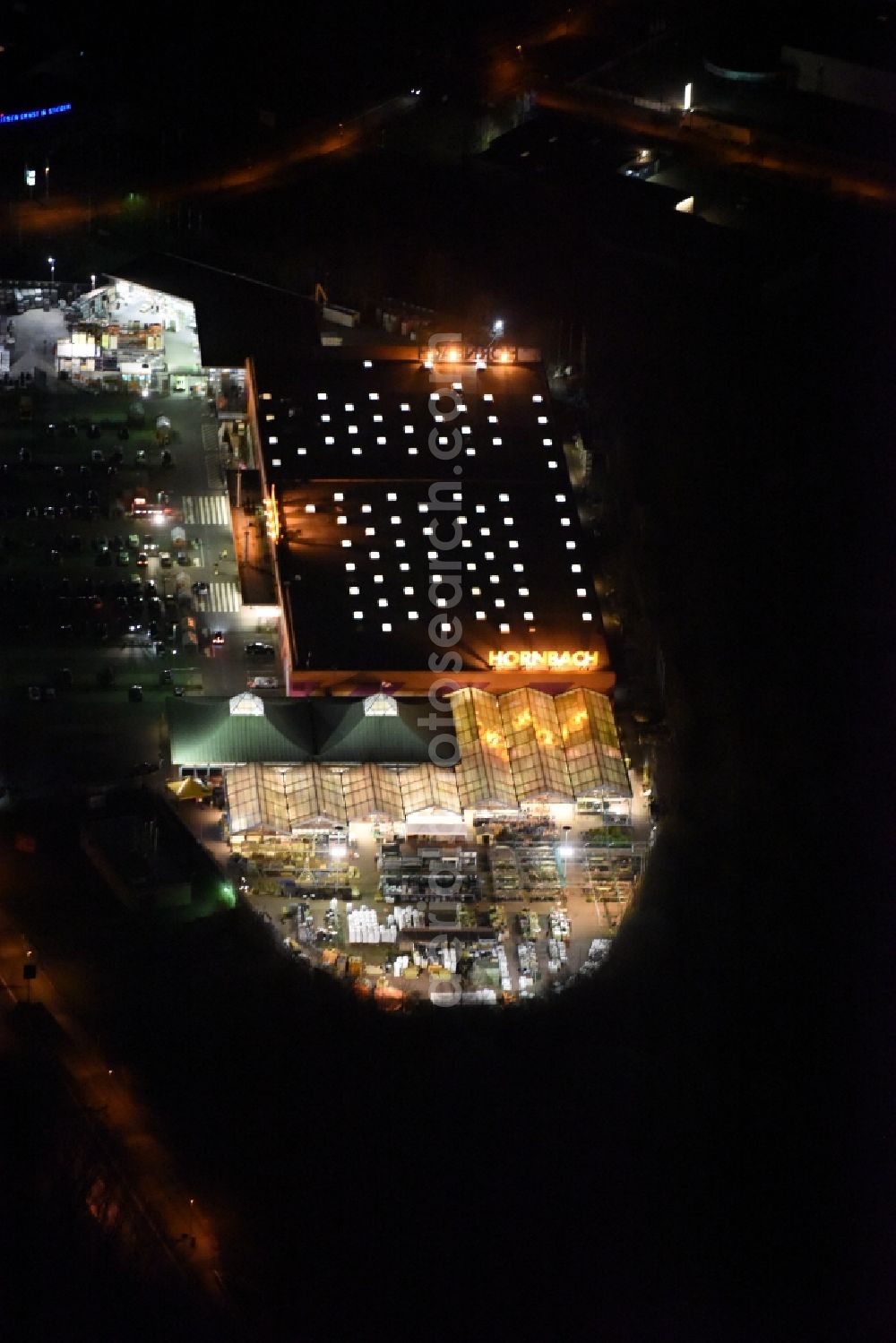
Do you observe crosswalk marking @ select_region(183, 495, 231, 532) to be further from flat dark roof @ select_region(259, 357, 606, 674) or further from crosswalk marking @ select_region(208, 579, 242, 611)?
crosswalk marking @ select_region(208, 579, 242, 611)

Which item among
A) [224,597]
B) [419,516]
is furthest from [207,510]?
[419,516]

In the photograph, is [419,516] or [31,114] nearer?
[419,516]

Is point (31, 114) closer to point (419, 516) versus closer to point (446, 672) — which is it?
point (419, 516)

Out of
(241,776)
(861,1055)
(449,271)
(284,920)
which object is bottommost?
(861,1055)

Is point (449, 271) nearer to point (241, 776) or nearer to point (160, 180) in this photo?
point (160, 180)

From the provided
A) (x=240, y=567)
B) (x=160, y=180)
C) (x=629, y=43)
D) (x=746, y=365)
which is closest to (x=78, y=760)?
(x=240, y=567)

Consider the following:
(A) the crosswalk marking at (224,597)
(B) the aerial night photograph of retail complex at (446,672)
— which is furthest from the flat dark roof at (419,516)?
(A) the crosswalk marking at (224,597)

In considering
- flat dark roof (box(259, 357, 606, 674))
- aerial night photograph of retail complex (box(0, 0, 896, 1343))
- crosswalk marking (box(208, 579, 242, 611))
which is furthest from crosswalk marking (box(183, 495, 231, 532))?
crosswalk marking (box(208, 579, 242, 611))
